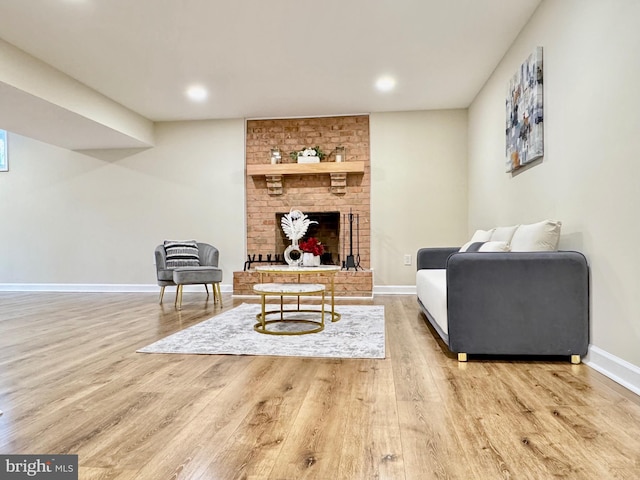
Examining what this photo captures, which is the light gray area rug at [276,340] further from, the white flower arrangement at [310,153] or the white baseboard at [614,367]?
the white flower arrangement at [310,153]

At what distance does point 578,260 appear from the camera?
7.91 feet

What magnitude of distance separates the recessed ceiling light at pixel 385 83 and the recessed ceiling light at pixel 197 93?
2.02 metres

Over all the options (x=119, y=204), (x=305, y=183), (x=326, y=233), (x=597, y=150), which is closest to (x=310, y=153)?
(x=305, y=183)

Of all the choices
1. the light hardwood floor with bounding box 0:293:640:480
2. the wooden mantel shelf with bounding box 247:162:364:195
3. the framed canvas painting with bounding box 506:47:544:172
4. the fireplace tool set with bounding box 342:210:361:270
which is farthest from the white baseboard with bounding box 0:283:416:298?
the light hardwood floor with bounding box 0:293:640:480

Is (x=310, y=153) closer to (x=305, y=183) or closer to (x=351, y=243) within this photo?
(x=305, y=183)

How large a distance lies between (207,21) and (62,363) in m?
2.75

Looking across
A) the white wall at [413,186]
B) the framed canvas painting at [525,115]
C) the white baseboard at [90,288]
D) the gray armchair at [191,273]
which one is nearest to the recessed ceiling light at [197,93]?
the gray armchair at [191,273]

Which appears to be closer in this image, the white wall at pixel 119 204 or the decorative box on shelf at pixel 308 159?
the decorative box on shelf at pixel 308 159

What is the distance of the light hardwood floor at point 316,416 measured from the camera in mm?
1308

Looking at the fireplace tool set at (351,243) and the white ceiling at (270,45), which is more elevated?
the white ceiling at (270,45)

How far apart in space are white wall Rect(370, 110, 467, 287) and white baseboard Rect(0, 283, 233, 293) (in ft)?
7.84

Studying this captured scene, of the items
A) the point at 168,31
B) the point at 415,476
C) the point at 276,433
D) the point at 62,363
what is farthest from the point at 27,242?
the point at 415,476

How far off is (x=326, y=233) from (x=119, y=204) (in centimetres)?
315

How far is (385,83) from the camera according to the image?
5.02 m
